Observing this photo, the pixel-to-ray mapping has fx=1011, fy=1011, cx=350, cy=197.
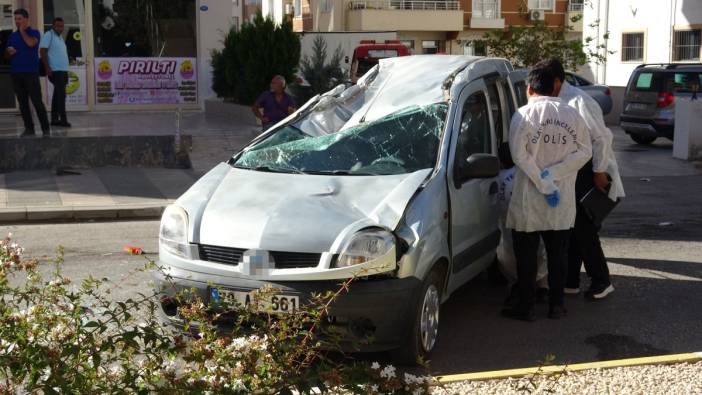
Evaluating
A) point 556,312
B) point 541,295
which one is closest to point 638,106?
point 541,295

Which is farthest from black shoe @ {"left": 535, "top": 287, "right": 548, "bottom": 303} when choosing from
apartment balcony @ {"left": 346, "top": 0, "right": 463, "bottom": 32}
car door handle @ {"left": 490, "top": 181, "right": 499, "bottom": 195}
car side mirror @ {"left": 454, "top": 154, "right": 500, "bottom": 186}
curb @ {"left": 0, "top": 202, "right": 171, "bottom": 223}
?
apartment balcony @ {"left": 346, "top": 0, "right": 463, "bottom": 32}

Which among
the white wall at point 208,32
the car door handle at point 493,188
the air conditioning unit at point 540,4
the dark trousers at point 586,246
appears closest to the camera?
the car door handle at point 493,188

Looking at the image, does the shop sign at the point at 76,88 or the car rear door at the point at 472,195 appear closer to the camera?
the car rear door at the point at 472,195

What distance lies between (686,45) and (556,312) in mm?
27393

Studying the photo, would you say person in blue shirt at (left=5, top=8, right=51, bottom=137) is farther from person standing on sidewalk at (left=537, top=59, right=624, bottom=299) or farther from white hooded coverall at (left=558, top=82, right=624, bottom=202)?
white hooded coverall at (left=558, top=82, right=624, bottom=202)

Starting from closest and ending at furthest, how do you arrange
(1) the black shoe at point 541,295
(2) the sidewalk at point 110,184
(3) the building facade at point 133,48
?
(1) the black shoe at point 541,295 < (2) the sidewalk at point 110,184 < (3) the building facade at point 133,48

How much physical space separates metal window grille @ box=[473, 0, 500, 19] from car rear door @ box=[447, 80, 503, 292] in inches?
1913

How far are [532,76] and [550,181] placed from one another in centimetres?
75

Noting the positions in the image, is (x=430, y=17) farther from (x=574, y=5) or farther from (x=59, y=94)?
(x=59, y=94)

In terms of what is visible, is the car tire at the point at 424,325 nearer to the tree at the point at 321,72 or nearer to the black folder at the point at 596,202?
the black folder at the point at 596,202

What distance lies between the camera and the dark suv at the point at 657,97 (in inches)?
806

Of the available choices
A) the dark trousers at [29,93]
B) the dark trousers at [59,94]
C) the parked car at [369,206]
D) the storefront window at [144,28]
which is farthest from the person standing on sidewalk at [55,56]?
the parked car at [369,206]

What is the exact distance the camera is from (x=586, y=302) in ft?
25.3

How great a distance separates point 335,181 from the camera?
6.44 metres
